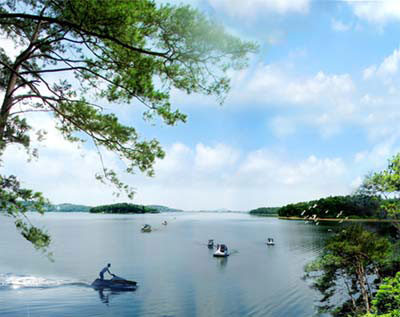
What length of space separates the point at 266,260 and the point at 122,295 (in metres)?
23.5

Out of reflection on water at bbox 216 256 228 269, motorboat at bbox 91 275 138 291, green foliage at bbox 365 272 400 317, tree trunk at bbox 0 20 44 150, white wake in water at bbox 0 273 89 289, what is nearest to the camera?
green foliage at bbox 365 272 400 317

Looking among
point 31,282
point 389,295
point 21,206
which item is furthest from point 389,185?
Answer: point 31,282

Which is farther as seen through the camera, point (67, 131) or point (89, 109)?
point (67, 131)

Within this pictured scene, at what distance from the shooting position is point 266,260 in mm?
42969

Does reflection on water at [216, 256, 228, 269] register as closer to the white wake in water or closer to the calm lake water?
Result: the calm lake water

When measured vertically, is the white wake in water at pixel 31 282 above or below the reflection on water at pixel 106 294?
above

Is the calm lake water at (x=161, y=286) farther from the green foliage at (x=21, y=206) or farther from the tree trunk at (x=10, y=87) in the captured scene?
the tree trunk at (x=10, y=87)

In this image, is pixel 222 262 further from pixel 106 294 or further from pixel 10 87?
pixel 10 87

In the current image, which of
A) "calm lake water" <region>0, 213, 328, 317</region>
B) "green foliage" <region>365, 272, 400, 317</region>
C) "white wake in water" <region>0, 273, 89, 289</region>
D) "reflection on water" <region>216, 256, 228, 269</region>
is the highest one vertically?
"green foliage" <region>365, 272, 400, 317</region>

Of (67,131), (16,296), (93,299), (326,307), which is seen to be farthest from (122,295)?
(67,131)

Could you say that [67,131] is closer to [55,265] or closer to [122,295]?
[122,295]

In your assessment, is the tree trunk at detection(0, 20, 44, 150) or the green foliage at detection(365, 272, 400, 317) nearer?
the green foliage at detection(365, 272, 400, 317)

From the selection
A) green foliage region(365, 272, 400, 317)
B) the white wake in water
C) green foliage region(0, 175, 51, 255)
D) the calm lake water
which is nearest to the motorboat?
the calm lake water

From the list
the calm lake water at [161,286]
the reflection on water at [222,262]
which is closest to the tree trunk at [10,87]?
the calm lake water at [161,286]
